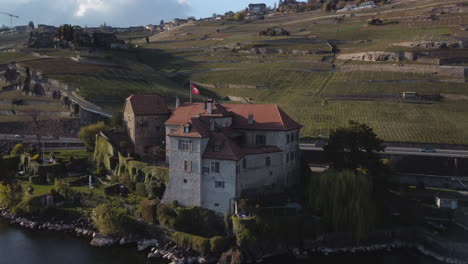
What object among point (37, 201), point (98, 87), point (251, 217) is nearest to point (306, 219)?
point (251, 217)

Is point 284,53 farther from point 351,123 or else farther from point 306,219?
point 306,219

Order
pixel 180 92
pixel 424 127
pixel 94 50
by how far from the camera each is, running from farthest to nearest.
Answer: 1. pixel 94 50
2. pixel 180 92
3. pixel 424 127

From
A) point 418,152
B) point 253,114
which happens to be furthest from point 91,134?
point 418,152

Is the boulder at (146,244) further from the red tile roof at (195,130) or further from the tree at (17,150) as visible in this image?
the tree at (17,150)

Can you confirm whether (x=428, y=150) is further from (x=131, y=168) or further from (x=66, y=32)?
(x=66, y=32)

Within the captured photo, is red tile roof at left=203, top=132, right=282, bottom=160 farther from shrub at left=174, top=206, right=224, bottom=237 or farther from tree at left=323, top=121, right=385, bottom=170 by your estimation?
tree at left=323, top=121, right=385, bottom=170
